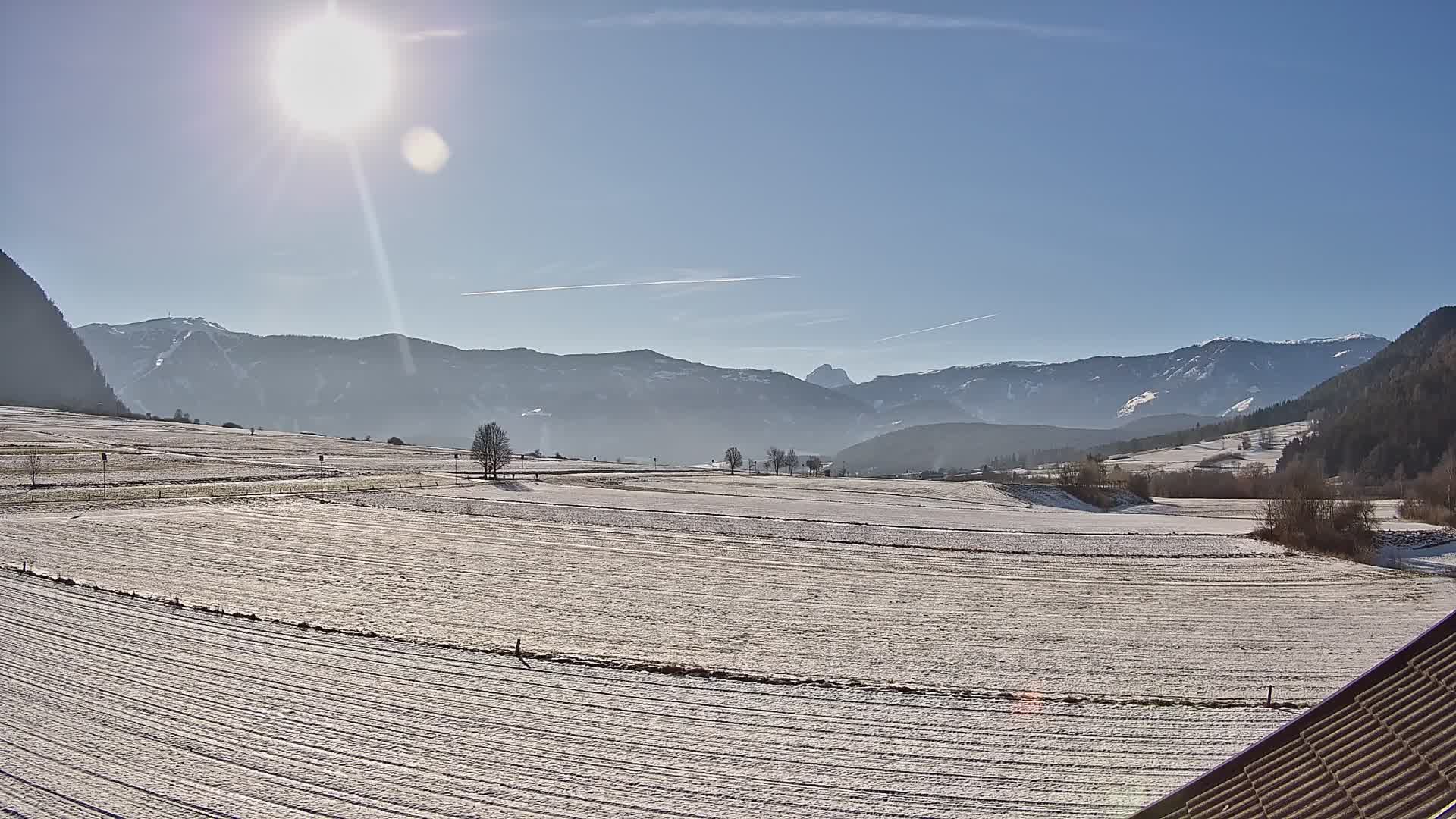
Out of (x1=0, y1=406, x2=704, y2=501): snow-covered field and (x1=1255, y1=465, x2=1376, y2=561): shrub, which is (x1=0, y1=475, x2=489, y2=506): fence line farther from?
(x1=1255, y1=465, x2=1376, y2=561): shrub

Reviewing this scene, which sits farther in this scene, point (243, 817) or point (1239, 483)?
point (1239, 483)

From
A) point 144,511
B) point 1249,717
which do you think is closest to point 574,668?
point 1249,717

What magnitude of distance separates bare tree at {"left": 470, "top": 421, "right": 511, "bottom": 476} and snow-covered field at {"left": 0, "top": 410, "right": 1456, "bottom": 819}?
50.9 meters

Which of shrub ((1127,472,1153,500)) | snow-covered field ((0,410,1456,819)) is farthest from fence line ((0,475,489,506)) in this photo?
shrub ((1127,472,1153,500))

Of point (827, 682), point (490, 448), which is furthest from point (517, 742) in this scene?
point (490, 448)

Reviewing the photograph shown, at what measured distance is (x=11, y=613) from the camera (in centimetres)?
2419

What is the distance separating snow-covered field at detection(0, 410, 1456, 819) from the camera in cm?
1363

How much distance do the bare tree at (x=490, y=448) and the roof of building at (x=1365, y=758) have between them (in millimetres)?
95143

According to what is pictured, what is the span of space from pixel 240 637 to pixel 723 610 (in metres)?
15.0

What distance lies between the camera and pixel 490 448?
9925cm

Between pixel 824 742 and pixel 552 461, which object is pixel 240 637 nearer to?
pixel 824 742

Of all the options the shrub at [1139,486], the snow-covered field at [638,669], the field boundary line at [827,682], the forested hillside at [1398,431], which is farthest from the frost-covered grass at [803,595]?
the forested hillside at [1398,431]

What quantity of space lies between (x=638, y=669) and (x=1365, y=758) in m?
16.7

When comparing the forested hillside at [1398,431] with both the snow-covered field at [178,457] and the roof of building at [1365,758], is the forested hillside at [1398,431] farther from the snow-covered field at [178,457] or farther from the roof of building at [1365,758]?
the roof of building at [1365,758]
